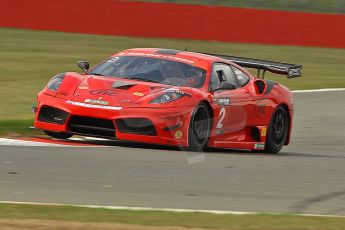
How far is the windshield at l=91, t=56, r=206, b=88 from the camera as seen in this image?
35.4 feet

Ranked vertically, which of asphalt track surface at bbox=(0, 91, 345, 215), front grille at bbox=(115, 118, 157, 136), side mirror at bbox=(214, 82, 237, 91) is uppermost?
side mirror at bbox=(214, 82, 237, 91)

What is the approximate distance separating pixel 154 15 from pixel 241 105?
1852 cm

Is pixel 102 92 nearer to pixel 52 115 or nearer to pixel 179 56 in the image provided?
pixel 52 115

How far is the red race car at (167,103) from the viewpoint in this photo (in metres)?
9.95

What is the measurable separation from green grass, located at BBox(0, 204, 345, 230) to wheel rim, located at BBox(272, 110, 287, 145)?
5573 millimetres

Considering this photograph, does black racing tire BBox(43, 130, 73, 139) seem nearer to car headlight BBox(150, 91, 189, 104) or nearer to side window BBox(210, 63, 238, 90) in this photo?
car headlight BBox(150, 91, 189, 104)

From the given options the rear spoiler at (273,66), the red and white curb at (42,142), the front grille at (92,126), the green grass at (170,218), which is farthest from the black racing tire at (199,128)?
the green grass at (170,218)

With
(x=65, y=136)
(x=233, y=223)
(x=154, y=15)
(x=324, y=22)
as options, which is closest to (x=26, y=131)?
(x=65, y=136)

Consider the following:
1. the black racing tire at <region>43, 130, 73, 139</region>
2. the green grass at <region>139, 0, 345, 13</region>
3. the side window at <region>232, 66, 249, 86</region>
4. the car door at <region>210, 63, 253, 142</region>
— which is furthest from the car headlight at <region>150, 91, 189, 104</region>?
the green grass at <region>139, 0, 345, 13</region>

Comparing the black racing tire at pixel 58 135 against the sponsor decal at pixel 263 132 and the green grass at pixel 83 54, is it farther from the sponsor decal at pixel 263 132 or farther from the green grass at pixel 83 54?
the green grass at pixel 83 54

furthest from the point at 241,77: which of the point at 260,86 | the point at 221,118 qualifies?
the point at 221,118

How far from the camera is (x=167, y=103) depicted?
10000mm

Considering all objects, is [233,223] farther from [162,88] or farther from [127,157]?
[162,88]

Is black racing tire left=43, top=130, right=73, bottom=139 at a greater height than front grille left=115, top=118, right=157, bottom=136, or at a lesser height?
lesser
